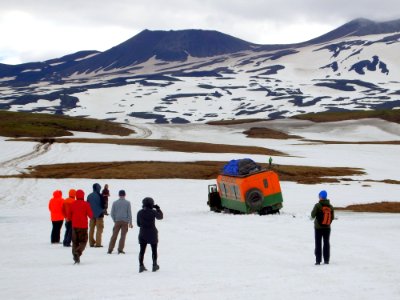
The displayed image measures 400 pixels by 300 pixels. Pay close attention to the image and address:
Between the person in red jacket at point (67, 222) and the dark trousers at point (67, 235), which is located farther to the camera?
the dark trousers at point (67, 235)

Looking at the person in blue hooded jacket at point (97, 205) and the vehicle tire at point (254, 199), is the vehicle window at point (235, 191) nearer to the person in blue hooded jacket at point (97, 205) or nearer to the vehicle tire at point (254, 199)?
the vehicle tire at point (254, 199)

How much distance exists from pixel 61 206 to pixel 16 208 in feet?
47.1

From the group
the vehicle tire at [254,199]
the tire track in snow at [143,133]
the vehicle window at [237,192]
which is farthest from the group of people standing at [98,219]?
the tire track in snow at [143,133]

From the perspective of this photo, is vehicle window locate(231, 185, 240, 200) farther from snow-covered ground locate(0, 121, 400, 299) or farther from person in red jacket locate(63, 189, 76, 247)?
person in red jacket locate(63, 189, 76, 247)

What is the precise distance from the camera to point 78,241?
59.7ft

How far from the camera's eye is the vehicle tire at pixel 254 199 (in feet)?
107

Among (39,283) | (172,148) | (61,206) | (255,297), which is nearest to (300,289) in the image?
(255,297)

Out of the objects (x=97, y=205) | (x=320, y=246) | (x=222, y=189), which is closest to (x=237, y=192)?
(x=222, y=189)

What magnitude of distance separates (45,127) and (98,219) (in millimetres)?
102265

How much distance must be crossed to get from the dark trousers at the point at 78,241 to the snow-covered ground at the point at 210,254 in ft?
1.66

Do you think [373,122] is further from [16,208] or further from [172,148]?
[16,208]

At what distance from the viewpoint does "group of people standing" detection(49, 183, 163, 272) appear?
16.5 meters

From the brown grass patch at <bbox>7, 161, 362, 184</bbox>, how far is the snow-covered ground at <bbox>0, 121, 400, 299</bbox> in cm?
578

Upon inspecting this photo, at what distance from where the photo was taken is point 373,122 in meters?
142
